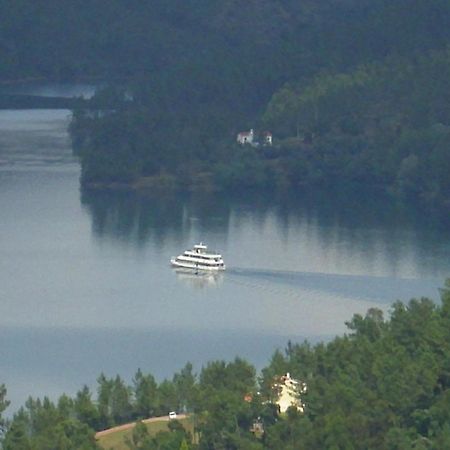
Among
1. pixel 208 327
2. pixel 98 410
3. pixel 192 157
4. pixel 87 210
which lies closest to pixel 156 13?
pixel 192 157

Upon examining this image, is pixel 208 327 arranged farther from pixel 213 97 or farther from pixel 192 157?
pixel 213 97

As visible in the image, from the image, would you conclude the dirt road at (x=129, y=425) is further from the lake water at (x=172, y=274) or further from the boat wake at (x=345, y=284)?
the boat wake at (x=345, y=284)

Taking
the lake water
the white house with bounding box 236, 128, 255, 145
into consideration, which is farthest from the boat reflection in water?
the white house with bounding box 236, 128, 255, 145

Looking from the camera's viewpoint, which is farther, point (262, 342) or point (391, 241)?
point (391, 241)

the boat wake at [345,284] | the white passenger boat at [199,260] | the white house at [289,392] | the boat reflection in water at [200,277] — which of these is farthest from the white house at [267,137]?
the white house at [289,392]

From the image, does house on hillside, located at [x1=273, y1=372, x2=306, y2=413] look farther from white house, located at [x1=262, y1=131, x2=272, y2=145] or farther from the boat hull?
white house, located at [x1=262, y1=131, x2=272, y2=145]
